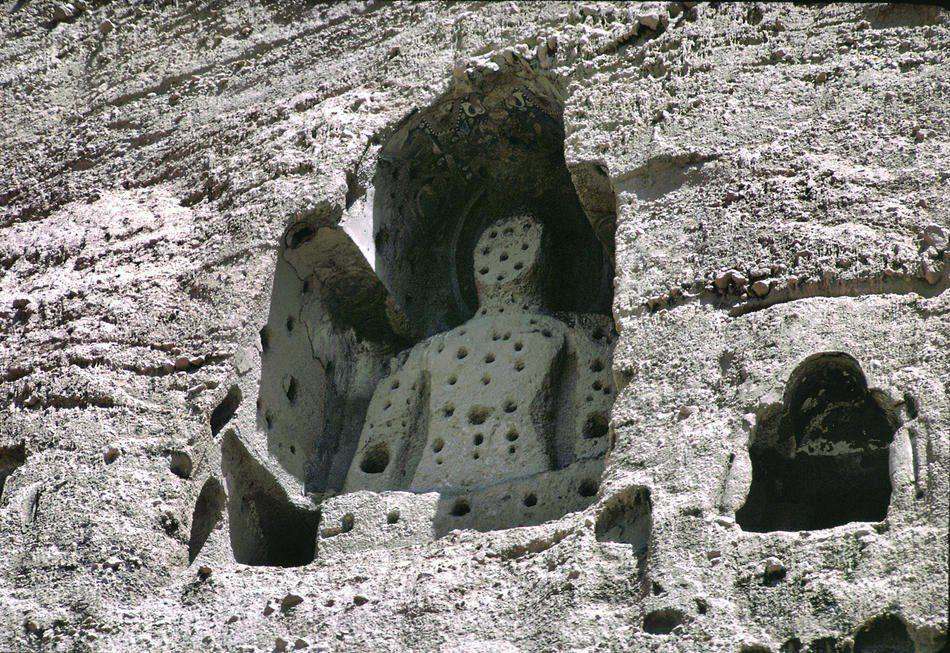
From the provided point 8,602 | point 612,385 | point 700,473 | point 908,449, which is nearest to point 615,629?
point 700,473

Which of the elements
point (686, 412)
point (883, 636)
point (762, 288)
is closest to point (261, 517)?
point (686, 412)

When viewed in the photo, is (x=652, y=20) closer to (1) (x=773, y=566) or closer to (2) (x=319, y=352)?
(2) (x=319, y=352)

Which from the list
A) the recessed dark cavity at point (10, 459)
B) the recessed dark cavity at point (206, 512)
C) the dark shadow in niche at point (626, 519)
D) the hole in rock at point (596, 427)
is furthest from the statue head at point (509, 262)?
the recessed dark cavity at point (10, 459)

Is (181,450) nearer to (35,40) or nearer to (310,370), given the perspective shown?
(310,370)

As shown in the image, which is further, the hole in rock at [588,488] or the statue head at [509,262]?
the statue head at [509,262]

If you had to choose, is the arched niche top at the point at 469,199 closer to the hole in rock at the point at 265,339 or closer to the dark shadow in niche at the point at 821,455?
the hole in rock at the point at 265,339

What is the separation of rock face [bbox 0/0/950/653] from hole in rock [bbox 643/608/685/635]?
0.4 inches

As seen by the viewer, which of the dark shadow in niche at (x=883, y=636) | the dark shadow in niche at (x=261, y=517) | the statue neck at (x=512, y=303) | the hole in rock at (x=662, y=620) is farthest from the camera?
the statue neck at (x=512, y=303)

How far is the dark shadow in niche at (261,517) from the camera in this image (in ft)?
14.4

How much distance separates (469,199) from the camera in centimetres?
555

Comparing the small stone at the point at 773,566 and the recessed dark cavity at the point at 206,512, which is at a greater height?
the small stone at the point at 773,566

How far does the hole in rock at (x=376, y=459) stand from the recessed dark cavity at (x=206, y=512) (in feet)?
1.82

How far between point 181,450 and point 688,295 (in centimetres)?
157

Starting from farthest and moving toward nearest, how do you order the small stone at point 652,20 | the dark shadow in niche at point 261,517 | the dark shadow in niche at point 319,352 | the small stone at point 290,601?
1. the small stone at point 652,20
2. the dark shadow in niche at point 319,352
3. the dark shadow in niche at point 261,517
4. the small stone at point 290,601
